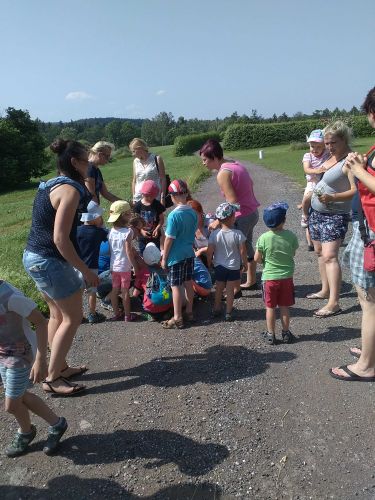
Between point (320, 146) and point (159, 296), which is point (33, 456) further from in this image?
point (320, 146)

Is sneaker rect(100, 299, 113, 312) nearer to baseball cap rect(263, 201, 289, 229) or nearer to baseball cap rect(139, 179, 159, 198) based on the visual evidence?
baseball cap rect(139, 179, 159, 198)

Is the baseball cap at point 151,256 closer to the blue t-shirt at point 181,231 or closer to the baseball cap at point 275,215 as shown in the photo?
the blue t-shirt at point 181,231

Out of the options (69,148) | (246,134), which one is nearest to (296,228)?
(69,148)

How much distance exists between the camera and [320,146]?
6168 mm

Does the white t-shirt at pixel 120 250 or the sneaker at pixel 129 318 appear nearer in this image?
the white t-shirt at pixel 120 250

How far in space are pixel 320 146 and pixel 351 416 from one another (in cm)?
409

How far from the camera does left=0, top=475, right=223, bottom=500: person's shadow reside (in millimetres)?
2592

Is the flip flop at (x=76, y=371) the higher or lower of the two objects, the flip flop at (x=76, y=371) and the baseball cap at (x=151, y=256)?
the lower

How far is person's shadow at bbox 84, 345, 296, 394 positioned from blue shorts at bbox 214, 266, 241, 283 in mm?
859

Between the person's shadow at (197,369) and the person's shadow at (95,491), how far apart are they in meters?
1.06

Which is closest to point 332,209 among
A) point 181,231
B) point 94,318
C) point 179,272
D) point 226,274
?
point 226,274

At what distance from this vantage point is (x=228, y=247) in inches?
191

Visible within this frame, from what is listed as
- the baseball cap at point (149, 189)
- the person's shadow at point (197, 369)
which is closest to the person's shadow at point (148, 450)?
the person's shadow at point (197, 369)

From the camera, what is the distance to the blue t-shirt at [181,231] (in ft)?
15.3
